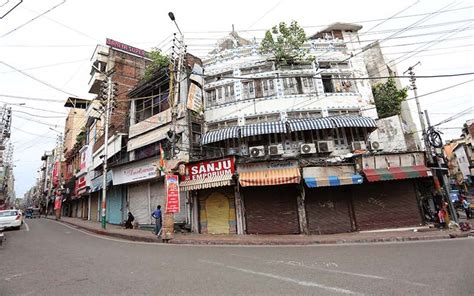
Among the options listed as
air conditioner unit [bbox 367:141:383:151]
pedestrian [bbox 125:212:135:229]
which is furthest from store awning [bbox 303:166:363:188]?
pedestrian [bbox 125:212:135:229]

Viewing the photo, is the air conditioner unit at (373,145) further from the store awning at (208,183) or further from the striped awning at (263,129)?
the store awning at (208,183)

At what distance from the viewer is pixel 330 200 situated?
16172 mm

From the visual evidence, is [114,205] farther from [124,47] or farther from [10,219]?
→ [124,47]

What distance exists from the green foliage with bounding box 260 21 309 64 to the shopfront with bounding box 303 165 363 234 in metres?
8.64

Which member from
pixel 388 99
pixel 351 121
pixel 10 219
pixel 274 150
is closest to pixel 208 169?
pixel 274 150

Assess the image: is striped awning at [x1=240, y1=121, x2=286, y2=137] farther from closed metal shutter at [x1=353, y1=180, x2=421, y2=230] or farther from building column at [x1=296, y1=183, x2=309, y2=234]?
closed metal shutter at [x1=353, y1=180, x2=421, y2=230]

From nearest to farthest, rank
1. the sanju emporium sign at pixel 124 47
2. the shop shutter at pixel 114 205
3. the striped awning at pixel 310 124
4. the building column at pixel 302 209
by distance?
1. the building column at pixel 302 209
2. the striped awning at pixel 310 124
3. the shop shutter at pixel 114 205
4. the sanju emporium sign at pixel 124 47

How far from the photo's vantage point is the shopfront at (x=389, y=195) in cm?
1589

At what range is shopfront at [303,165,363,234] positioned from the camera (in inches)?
615

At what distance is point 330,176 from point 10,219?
22565mm

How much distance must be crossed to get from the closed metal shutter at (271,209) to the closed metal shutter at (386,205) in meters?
3.84

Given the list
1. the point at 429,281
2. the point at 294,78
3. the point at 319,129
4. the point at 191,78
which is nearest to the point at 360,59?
the point at 294,78

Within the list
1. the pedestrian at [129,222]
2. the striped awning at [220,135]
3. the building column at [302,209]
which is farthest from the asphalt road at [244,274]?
the pedestrian at [129,222]

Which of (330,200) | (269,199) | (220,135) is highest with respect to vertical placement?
(220,135)
